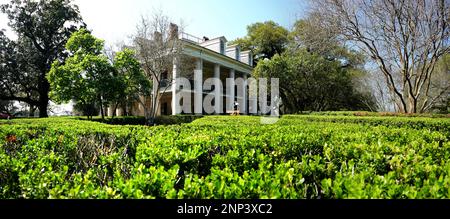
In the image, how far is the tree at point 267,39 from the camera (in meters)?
36.8

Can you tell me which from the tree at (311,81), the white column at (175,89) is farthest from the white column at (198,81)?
the tree at (311,81)

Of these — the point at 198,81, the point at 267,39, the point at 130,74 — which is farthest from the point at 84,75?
the point at 267,39

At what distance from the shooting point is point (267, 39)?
37.1m

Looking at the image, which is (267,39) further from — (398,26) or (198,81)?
(398,26)

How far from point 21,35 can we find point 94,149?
100ft

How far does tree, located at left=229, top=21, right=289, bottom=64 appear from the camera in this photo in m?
36.8

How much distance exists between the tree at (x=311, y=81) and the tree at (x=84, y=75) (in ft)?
47.1

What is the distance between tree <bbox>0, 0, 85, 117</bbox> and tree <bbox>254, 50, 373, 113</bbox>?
22.2 meters

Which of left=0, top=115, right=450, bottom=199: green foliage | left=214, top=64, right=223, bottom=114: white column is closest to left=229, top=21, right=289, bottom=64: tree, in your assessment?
left=214, top=64, right=223, bottom=114: white column

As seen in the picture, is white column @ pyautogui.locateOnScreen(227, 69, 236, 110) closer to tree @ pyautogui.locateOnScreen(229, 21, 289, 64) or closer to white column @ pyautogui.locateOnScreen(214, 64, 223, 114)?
white column @ pyautogui.locateOnScreen(214, 64, 223, 114)

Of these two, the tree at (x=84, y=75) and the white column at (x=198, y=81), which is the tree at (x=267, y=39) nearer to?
the white column at (x=198, y=81)
